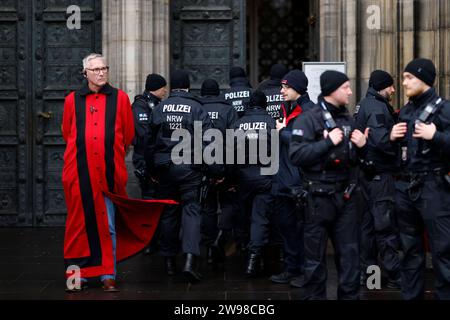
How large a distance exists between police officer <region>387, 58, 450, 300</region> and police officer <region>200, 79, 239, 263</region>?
3.03 m

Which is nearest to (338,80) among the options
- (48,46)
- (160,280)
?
(160,280)

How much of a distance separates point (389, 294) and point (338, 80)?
2259 mm

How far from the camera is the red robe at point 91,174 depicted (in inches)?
324

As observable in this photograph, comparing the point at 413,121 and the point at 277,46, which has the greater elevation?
the point at 277,46

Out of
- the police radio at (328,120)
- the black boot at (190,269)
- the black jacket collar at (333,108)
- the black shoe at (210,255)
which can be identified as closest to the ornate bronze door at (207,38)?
the black shoe at (210,255)

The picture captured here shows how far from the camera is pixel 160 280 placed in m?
8.84

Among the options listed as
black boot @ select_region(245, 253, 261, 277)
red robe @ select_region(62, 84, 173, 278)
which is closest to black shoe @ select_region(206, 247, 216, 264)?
black boot @ select_region(245, 253, 261, 277)

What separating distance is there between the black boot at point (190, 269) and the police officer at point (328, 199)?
1.95 meters

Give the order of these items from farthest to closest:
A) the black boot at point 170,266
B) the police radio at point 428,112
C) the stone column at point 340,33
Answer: the stone column at point 340,33
the black boot at point 170,266
the police radio at point 428,112

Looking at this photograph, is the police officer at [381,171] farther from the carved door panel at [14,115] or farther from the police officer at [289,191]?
the carved door panel at [14,115]

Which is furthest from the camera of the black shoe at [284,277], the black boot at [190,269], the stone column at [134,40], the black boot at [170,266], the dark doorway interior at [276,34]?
the dark doorway interior at [276,34]

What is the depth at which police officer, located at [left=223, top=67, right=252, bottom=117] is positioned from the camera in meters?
10.4

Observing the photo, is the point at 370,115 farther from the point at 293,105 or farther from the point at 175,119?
the point at 175,119

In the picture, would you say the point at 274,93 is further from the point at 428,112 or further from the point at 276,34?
the point at 276,34
